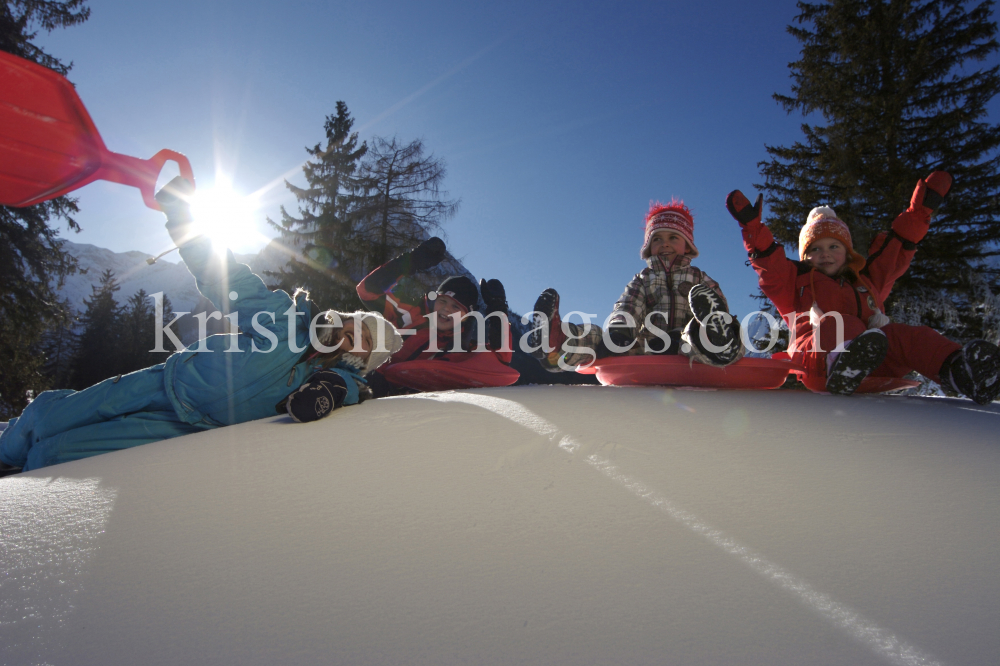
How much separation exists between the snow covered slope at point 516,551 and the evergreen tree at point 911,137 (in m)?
8.30

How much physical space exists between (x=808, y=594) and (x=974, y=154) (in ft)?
35.5

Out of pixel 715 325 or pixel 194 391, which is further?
pixel 715 325

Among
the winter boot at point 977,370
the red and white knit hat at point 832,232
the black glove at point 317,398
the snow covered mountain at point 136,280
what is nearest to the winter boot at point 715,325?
the winter boot at point 977,370

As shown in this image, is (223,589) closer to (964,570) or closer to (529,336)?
(964,570)

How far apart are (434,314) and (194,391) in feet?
6.86

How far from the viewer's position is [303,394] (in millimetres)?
1963

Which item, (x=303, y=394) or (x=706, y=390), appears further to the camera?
(x=706, y=390)

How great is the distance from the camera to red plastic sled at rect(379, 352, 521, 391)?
11.1 feet

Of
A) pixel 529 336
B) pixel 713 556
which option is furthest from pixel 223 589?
pixel 529 336

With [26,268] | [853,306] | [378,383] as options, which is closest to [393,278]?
[378,383]

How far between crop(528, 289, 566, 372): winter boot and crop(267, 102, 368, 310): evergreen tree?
844 centimetres

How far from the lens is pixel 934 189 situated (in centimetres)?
292

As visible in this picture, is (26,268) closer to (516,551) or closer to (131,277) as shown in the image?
(516,551)

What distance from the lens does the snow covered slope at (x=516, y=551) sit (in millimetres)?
681
